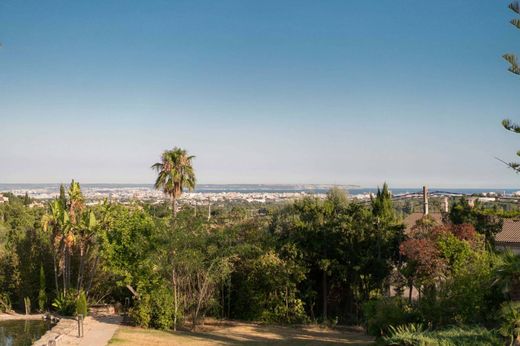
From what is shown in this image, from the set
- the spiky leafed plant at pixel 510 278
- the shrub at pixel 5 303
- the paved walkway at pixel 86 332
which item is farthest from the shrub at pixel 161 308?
the spiky leafed plant at pixel 510 278

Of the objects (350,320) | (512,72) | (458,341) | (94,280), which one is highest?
(512,72)

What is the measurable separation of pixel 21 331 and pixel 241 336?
7.93m

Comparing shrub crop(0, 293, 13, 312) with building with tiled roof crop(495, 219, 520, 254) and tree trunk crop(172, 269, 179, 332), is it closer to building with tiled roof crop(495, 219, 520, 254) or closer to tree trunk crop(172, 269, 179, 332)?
tree trunk crop(172, 269, 179, 332)

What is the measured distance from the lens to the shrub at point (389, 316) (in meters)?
12.7

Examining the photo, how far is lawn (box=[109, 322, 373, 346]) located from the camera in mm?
15156

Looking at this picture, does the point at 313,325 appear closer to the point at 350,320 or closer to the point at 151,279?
the point at 350,320

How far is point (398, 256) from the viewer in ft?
66.0

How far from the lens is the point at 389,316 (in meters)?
12.8

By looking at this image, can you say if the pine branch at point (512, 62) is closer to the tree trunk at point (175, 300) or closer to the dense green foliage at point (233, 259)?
the dense green foliage at point (233, 259)

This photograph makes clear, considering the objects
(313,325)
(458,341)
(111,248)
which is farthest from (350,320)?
(458,341)

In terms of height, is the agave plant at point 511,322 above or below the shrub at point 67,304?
above

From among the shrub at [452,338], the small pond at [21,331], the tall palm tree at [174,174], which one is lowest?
the small pond at [21,331]

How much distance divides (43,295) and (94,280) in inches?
83.7

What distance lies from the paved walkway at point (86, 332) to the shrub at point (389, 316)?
7.89m
